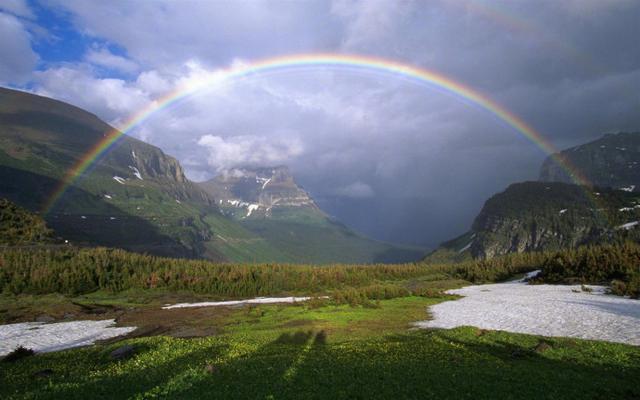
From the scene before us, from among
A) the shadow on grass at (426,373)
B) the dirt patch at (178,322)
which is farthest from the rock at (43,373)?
the dirt patch at (178,322)

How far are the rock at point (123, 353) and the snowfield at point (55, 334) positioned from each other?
12.2 m

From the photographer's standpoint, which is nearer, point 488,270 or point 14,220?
point 488,270

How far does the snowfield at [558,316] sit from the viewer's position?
3244 cm

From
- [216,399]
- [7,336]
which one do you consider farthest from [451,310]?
[7,336]

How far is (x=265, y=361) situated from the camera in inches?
989

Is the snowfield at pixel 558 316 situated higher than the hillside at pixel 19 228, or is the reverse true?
the hillside at pixel 19 228

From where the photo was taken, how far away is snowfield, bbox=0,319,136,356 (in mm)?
39428

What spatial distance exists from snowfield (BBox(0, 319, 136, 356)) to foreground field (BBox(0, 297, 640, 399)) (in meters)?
9.07

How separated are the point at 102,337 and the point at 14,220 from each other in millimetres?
138531

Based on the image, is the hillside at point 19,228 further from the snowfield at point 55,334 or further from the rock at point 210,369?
the rock at point 210,369

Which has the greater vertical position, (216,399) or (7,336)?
(216,399)

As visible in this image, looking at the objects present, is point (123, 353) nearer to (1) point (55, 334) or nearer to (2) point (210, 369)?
(2) point (210, 369)

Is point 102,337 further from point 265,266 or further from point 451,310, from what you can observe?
point 265,266

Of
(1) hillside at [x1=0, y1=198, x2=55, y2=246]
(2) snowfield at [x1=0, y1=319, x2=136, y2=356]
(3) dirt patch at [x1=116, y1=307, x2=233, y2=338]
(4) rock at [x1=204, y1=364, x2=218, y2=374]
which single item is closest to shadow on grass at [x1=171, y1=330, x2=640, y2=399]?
(4) rock at [x1=204, y1=364, x2=218, y2=374]
